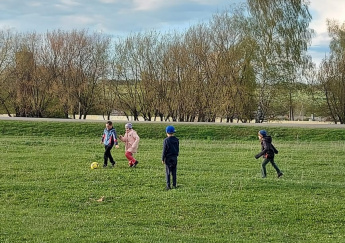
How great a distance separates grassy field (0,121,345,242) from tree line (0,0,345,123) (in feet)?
85.4

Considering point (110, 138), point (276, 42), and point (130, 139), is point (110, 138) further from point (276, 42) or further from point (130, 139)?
point (276, 42)

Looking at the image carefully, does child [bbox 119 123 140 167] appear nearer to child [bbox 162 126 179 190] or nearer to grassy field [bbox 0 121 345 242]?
grassy field [bbox 0 121 345 242]

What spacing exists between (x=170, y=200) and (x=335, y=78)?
1721 inches

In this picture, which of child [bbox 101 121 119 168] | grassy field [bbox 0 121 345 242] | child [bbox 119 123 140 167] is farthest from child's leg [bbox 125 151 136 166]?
child [bbox 101 121 119 168]

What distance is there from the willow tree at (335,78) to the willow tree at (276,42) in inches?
232

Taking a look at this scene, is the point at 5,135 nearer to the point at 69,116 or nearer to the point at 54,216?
the point at 69,116

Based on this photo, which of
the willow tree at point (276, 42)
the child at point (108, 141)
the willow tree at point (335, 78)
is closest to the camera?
the child at point (108, 141)

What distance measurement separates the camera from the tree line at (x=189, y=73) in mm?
46188

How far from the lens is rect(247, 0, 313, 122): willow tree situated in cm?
4572

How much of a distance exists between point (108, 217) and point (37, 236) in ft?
5.95

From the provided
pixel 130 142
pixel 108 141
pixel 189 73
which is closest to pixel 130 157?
pixel 130 142

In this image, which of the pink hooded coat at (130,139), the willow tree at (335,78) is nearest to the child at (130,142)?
the pink hooded coat at (130,139)

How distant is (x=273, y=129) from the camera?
34250 millimetres

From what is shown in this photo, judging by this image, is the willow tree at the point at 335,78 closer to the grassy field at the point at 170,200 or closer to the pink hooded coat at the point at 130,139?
the grassy field at the point at 170,200
